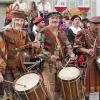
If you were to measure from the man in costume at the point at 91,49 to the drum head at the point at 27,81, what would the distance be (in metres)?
1.54

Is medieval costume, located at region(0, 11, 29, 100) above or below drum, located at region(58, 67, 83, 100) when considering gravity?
above

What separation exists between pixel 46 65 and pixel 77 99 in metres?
0.83

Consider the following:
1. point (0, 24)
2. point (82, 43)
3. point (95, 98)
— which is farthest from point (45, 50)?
point (0, 24)

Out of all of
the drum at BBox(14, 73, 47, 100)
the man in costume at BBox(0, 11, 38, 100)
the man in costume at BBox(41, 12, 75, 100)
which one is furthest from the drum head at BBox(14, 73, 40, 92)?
the man in costume at BBox(41, 12, 75, 100)

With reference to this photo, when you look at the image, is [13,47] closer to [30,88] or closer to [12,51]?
[12,51]

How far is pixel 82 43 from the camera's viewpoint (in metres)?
10.0

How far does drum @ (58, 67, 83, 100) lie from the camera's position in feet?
30.0

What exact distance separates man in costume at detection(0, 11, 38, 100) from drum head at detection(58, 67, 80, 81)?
2.34ft

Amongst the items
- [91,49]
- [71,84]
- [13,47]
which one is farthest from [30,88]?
[91,49]

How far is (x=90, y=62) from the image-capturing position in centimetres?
988

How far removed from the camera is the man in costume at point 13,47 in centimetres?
864

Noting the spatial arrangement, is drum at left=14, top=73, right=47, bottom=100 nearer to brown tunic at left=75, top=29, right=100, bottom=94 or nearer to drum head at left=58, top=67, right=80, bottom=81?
drum head at left=58, top=67, right=80, bottom=81

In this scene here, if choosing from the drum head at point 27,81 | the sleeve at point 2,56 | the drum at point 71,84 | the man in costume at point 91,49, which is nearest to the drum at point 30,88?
the drum head at point 27,81

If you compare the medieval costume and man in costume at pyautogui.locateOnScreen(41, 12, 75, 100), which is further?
man in costume at pyautogui.locateOnScreen(41, 12, 75, 100)
